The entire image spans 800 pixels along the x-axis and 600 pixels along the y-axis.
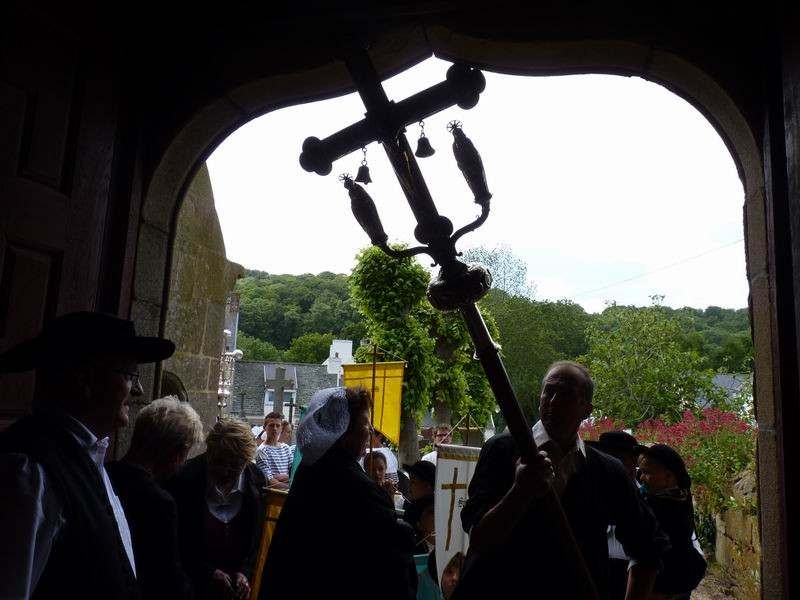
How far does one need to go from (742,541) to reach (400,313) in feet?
34.7

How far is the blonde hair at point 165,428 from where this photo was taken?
8.67ft

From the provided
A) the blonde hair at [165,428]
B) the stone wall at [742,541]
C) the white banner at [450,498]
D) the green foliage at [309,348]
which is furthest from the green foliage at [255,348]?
the blonde hair at [165,428]

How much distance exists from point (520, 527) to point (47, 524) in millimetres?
1391

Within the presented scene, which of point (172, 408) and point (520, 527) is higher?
point (172, 408)

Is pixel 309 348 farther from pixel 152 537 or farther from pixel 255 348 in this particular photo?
pixel 152 537

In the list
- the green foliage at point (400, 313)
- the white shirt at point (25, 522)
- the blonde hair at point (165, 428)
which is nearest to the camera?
the white shirt at point (25, 522)

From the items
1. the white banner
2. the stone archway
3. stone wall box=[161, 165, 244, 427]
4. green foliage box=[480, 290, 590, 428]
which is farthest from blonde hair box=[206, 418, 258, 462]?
green foliage box=[480, 290, 590, 428]

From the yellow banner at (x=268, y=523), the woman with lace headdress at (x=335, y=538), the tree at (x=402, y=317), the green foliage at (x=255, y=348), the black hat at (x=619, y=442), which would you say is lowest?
the yellow banner at (x=268, y=523)

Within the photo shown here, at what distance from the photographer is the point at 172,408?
2760mm

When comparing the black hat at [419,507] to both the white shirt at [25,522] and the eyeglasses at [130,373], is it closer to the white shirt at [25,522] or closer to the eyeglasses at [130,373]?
the eyeglasses at [130,373]

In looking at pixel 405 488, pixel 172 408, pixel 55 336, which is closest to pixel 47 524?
pixel 55 336

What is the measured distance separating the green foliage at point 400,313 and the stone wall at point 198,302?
10.3 meters

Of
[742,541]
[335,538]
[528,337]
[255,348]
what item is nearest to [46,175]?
[335,538]

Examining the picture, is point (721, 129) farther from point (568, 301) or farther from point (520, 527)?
point (568, 301)
